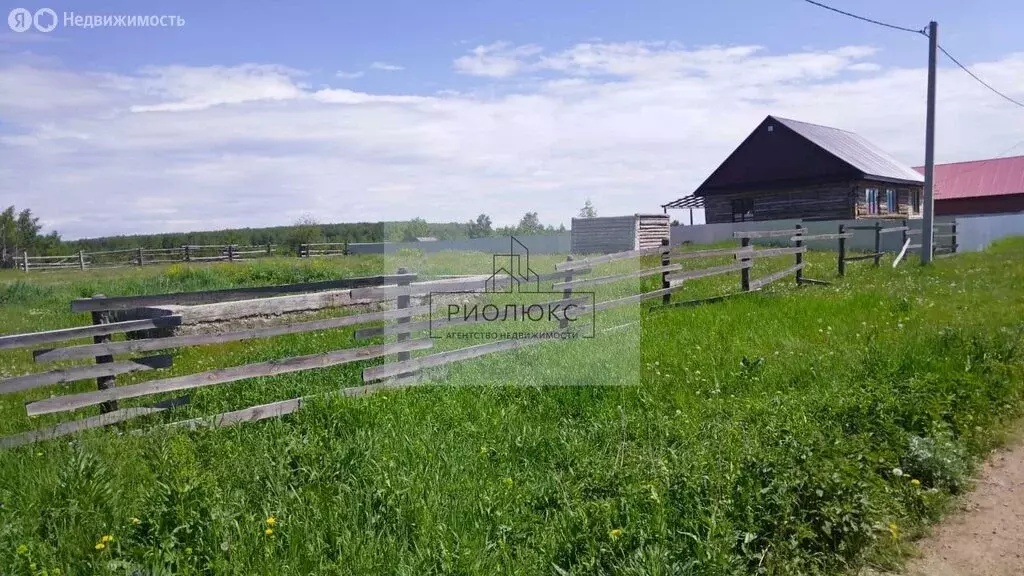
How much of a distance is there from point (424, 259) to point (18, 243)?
50840mm

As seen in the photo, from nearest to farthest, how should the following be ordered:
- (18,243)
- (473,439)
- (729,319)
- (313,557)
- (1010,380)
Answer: (313,557) < (473,439) < (1010,380) < (729,319) < (18,243)

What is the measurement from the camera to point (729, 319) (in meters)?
9.94

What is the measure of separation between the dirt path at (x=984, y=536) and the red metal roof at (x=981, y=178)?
156ft

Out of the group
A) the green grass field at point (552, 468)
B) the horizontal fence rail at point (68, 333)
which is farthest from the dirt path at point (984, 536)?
the horizontal fence rail at point (68, 333)

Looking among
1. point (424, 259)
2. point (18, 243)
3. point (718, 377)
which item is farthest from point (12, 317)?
point (18, 243)

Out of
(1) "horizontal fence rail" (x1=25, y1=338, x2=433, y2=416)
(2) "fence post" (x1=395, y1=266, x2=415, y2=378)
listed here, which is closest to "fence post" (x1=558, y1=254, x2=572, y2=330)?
(2) "fence post" (x1=395, y1=266, x2=415, y2=378)

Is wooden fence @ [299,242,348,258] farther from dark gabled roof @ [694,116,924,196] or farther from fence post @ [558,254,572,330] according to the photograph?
fence post @ [558,254,572,330]

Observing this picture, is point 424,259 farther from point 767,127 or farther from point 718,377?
point 767,127

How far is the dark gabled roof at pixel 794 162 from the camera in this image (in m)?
32.0

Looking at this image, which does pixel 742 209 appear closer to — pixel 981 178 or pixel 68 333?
pixel 981 178

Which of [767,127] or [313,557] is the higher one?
[767,127]

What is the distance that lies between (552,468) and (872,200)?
3465cm

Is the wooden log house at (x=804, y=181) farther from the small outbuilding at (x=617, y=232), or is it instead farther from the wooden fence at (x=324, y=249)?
the wooden fence at (x=324, y=249)

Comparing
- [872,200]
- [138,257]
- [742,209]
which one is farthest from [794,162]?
[138,257]
